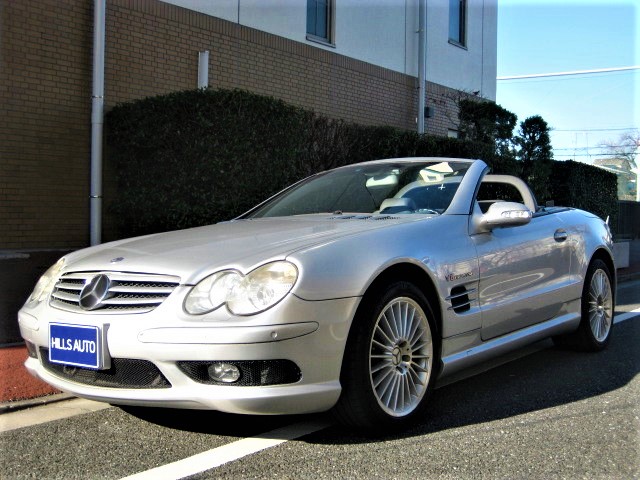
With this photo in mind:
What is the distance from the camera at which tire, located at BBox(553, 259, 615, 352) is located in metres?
5.32

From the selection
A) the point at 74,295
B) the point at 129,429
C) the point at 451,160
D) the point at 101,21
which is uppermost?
the point at 101,21

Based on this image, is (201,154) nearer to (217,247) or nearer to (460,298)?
(217,247)

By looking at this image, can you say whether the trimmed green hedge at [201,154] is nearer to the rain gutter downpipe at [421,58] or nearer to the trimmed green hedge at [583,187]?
the rain gutter downpipe at [421,58]

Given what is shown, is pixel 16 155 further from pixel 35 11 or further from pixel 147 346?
pixel 147 346

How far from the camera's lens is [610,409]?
3947 mm

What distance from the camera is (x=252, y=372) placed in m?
2.95

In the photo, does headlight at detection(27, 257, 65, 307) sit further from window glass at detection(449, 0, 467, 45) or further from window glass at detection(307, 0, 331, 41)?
window glass at detection(449, 0, 467, 45)

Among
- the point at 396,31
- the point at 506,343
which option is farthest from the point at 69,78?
the point at 396,31

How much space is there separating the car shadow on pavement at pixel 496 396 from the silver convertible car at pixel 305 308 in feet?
0.72

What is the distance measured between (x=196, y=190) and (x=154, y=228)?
2.64 feet

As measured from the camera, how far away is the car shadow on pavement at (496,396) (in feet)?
11.6

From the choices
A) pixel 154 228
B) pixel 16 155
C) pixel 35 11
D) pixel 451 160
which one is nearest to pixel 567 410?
pixel 451 160

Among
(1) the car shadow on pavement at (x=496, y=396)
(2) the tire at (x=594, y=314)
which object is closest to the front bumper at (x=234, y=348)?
(1) the car shadow on pavement at (x=496, y=396)

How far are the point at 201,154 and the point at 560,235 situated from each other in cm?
413
